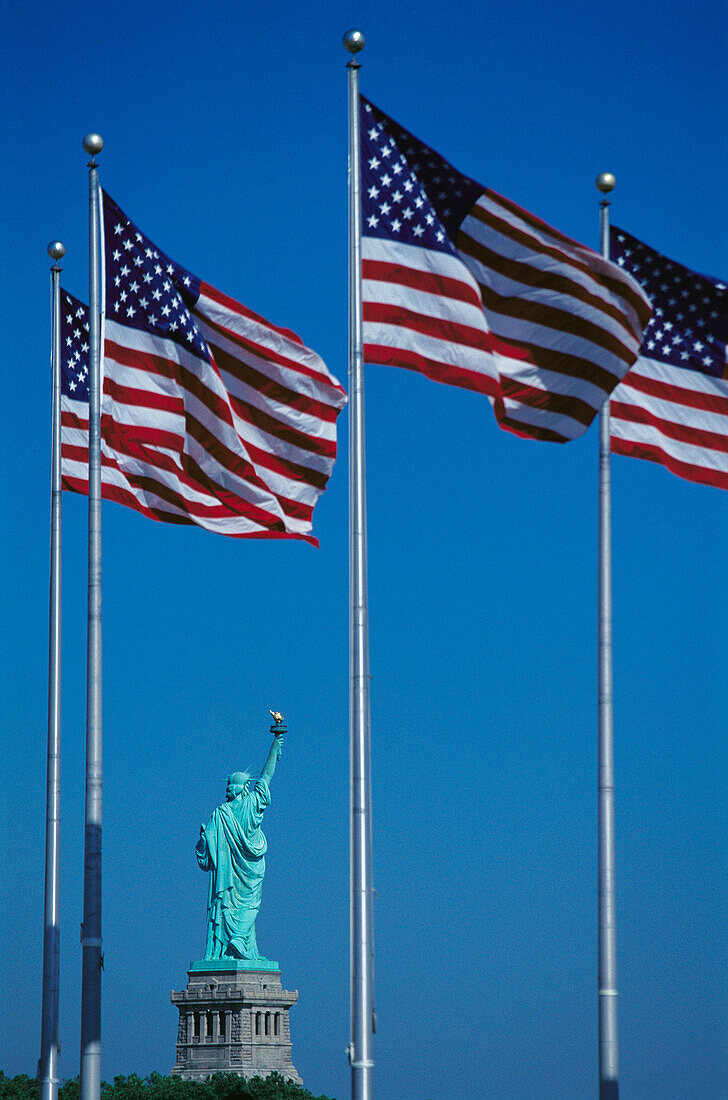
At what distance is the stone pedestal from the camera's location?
52.6 metres

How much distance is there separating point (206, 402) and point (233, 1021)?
31665 millimetres

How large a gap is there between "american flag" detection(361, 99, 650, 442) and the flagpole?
6.08ft

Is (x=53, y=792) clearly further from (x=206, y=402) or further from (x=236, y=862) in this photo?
(x=236, y=862)

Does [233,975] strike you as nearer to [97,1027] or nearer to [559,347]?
[97,1027]

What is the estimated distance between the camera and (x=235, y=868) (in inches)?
2152

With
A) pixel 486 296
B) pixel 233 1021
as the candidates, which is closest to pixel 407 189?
pixel 486 296

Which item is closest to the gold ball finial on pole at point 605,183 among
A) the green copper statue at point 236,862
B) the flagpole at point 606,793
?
the flagpole at point 606,793

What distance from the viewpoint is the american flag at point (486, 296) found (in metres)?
21.9

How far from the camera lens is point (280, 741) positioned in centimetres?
5434

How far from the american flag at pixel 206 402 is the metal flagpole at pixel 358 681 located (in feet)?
11.1

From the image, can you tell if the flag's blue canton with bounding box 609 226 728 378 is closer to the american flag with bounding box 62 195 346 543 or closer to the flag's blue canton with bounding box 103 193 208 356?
the american flag with bounding box 62 195 346 543

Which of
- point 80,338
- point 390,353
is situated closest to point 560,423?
point 390,353

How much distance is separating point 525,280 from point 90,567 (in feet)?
24.2

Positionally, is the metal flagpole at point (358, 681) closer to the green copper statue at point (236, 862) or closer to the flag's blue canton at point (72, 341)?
the flag's blue canton at point (72, 341)
